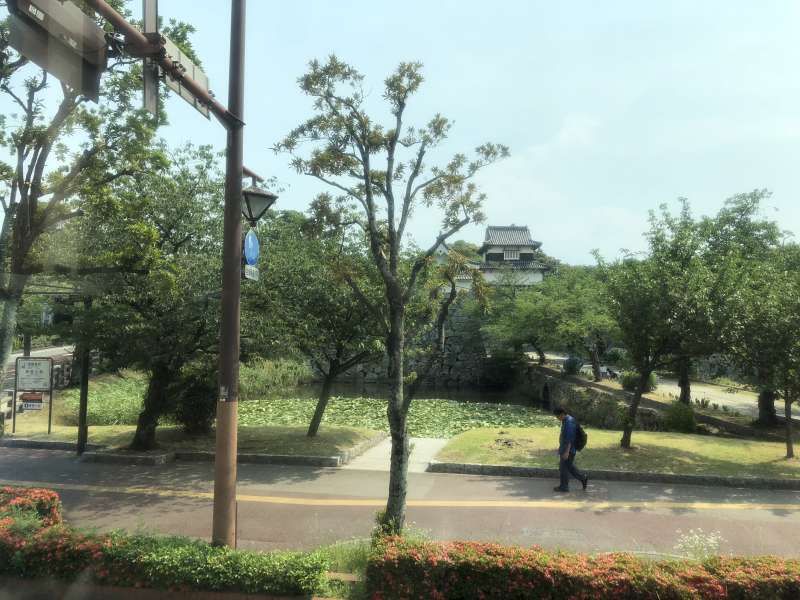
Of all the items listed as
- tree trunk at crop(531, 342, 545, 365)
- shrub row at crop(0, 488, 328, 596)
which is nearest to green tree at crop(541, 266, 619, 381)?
tree trunk at crop(531, 342, 545, 365)

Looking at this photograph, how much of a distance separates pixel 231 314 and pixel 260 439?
9630 millimetres

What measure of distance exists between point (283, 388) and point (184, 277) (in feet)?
47.7

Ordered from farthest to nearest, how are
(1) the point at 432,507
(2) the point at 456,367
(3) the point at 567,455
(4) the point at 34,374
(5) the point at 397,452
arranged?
(2) the point at 456,367, (4) the point at 34,374, (3) the point at 567,455, (1) the point at 432,507, (5) the point at 397,452

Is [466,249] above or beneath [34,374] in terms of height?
above

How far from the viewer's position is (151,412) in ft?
44.9

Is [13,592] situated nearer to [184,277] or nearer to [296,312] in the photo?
[184,277]

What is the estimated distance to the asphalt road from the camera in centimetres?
812

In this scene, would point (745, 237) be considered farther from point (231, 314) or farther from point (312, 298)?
point (231, 314)

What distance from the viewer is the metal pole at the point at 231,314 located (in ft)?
19.4

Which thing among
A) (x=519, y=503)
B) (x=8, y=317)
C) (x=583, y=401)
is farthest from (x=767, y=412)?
(x=8, y=317)

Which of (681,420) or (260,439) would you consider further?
(681,420)

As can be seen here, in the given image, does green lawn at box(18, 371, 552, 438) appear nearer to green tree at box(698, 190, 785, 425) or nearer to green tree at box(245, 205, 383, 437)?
green tree at box(245, 205, 383, 437)

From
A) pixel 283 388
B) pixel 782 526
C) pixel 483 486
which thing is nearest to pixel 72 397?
pixel 283 388

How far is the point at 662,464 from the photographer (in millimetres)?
12305
